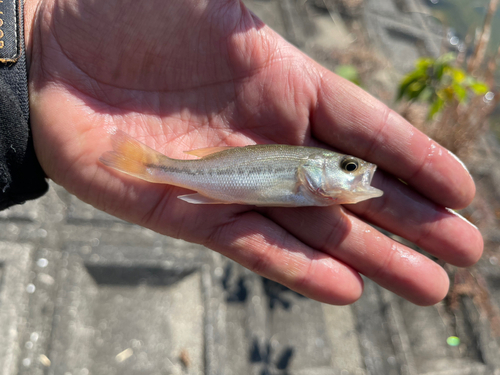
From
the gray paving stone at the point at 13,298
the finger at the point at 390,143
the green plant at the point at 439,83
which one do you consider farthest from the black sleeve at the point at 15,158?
the green plant at the point at 439,83

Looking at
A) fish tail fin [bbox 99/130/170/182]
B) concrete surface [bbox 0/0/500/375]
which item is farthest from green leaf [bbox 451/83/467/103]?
fish tail fin [bbox 99/130/170/182]

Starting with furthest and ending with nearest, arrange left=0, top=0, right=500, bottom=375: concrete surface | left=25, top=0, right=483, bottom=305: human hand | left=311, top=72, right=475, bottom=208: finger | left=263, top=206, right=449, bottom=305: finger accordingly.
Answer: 1. left=0, top=0, right=500, bottom=375: concrete surface
2. left=311, top=72, right=475, bottom=208: finger
3. left=263, top=206, right=449, bottom=305: finger
4. left=25, top=0, right=483, bottom=305: human hand

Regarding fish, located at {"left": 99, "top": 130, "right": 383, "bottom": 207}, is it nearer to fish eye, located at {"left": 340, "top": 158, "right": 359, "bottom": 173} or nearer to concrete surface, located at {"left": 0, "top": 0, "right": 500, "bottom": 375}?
fish eye, located at {"left": 340, "top": 158, "right": 359, "bottom": 173}

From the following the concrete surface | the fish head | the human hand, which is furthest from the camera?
the concrete surface

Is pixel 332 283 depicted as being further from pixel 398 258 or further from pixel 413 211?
pixel 413 211

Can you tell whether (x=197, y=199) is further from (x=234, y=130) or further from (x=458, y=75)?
(x=458, y=75)

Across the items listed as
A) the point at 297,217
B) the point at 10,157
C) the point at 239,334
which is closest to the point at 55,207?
the point at 10,157
